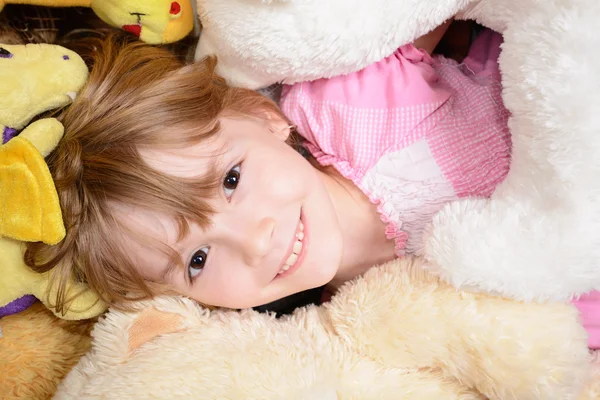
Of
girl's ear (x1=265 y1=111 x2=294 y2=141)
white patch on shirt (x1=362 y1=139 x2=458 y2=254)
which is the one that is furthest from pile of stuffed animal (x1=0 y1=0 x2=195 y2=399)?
white patch on shirt (x1=362 y1=139 x2=458 y2=254)

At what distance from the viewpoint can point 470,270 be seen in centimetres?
74

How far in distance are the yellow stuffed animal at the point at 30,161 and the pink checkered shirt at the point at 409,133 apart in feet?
1.39

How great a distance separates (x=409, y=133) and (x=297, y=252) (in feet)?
1.00

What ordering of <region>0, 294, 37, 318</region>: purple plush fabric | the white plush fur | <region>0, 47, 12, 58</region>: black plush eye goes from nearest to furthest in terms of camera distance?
the white plush fur
<region>0, 47, 12, 58</region>: black plush eye
<region>0, 294, 37, 318</region>: purple plush fabric

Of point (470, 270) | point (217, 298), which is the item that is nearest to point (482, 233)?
point (470, 270)

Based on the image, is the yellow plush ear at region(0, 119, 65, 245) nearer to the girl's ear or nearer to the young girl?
the young girl

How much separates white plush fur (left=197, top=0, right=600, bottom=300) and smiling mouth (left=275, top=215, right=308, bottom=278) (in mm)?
217

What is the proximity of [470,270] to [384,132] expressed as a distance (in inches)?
12.8

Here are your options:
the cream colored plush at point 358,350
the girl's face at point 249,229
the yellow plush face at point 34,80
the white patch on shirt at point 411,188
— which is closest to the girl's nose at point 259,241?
the girl's face at point 249,229

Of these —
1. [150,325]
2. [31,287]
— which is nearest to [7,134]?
[31,287]

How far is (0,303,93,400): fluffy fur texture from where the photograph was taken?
90 cm

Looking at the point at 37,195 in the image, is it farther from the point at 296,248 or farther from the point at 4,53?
the point at 296,248

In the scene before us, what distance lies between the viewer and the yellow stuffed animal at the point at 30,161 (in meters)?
0.74

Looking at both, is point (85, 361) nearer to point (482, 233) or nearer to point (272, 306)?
point (272, 306)
